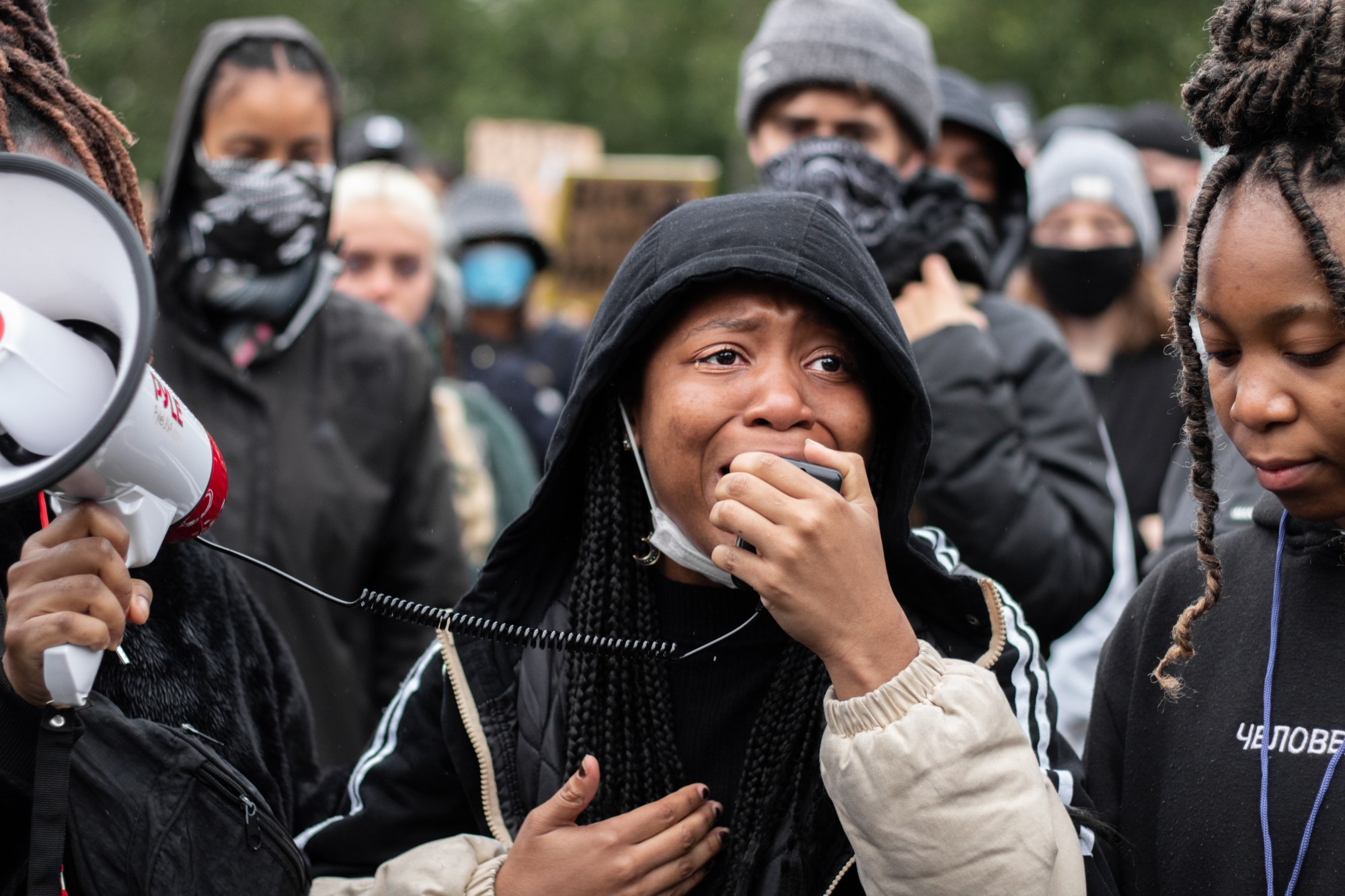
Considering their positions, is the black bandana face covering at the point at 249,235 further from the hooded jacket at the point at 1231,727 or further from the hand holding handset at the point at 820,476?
the hooded jacket at the point at 1231,727

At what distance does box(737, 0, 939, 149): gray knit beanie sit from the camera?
376 cm

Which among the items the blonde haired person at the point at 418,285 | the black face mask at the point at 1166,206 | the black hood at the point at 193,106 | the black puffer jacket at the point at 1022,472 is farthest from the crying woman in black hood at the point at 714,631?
the black face mask at the point at 1166,206

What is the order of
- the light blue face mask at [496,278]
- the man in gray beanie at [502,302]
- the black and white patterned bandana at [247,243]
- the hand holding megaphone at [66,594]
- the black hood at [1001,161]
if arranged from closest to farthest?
the hand holding megaphone at [66,594] → the black and white patterned bandana at [247,243] → the black hood at [1001,161] → the man in gray beanie at [502,302] → the light blue face mask at [496,278]

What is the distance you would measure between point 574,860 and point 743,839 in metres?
0.28

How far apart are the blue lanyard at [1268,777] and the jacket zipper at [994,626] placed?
395 mm

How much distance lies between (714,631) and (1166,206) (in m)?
5.00

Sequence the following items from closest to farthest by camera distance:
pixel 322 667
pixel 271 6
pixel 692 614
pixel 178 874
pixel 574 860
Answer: pixel 178 874 → pixel 574 860 → pixel 692 614 → pixel 322 667 → pixel 271 6

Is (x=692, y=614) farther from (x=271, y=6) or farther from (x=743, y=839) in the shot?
(x=271, y=6)

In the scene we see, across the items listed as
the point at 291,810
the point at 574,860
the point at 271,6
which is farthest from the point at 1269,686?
the point at 271,6

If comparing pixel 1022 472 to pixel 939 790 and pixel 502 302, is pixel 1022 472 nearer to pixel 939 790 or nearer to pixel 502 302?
pixel 939 790

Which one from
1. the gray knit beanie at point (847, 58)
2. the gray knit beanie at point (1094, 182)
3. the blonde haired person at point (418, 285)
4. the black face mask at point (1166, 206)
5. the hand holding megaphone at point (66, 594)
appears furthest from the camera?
the black face mask at point (1166, 206)

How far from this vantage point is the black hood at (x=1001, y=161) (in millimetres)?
4797

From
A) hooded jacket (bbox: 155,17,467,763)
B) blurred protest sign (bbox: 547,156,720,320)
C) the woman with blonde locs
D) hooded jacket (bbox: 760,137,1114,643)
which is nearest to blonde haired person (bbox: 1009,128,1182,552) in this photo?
hooded jacket (bbox: 760,137,1114,643)

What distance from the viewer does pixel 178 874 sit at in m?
2.06
